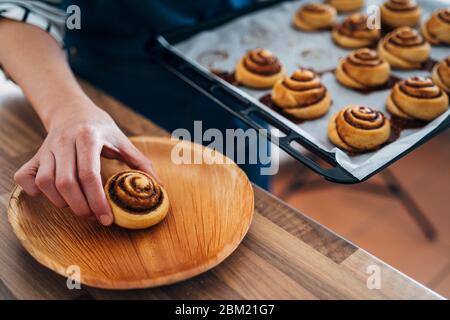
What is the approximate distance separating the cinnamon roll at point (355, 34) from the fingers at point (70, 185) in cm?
97

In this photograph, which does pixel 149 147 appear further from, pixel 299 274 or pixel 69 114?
pixel 299 274

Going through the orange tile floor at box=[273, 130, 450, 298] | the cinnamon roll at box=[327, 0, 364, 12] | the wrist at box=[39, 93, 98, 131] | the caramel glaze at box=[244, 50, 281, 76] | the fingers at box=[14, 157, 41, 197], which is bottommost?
the orange tile floor at box=[273, 130, 450, 298]

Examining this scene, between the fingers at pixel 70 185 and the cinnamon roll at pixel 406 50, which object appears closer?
the fingers at pixel 70 185

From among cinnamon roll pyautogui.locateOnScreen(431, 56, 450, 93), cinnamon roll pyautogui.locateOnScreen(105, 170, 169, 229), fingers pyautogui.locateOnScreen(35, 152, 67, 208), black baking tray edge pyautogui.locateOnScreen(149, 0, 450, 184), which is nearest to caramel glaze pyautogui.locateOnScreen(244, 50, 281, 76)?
black baking tray edge pyautogui.locateOnScreen(149, 0, 450, 184)

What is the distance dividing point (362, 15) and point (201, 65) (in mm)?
547

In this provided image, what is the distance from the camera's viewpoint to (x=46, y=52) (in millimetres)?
1166

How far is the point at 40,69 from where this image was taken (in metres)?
1.12

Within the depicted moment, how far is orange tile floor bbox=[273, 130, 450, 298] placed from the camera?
2.21 metres

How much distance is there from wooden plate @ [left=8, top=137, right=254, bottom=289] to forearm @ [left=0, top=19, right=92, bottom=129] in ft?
0.52

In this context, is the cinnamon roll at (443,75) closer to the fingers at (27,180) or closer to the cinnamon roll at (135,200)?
the cinnamon roll at (135,200)

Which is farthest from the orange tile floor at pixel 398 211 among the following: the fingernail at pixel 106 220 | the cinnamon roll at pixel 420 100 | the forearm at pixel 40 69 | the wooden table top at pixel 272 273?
the fingernail at pixel 106 220

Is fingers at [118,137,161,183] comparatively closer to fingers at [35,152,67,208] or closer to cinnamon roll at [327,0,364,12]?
fingers at [35,152,67,208]

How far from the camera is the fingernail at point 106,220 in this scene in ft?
2.89

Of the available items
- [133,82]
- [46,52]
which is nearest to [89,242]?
[46,52]
